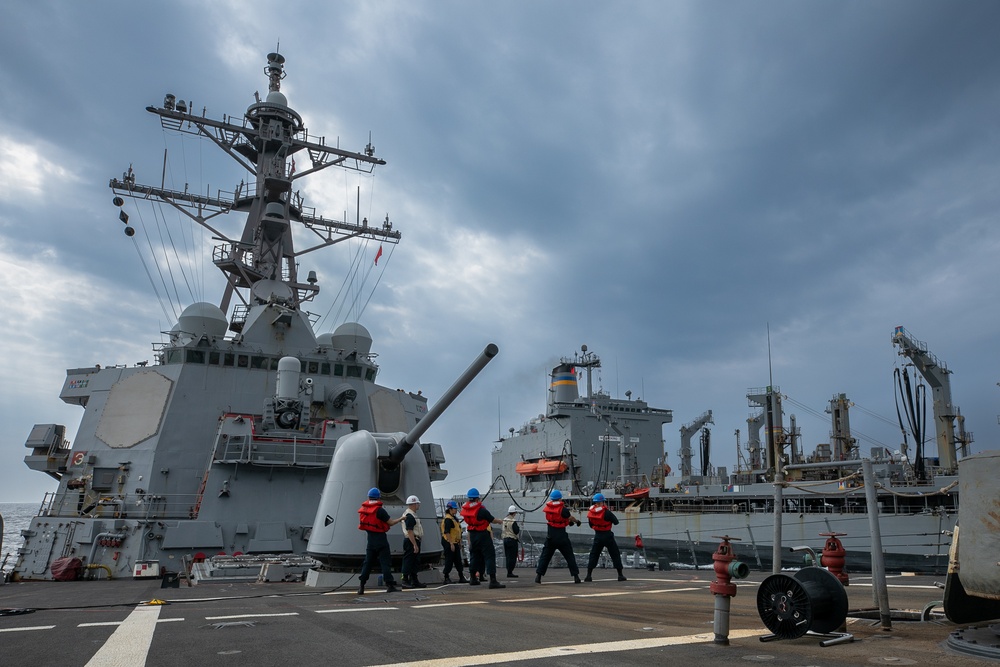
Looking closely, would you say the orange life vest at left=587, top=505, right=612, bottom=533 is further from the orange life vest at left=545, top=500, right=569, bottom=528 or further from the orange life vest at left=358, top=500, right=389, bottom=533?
the orange life vest at left=358, top=500, right=389, bottom=533

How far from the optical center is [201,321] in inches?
731

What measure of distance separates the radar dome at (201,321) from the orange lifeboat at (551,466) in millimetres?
26935

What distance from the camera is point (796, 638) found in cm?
368

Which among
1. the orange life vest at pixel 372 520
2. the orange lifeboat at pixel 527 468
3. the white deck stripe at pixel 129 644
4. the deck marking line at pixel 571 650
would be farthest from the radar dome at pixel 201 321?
the orange lifeboat at pixel 527 468

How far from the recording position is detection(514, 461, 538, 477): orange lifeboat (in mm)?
43594

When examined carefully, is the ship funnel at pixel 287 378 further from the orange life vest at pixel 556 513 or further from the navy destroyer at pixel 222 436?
the orange life vest at pixel 556 513

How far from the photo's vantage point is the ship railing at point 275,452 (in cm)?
1537

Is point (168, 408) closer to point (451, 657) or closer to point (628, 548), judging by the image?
point (451, 657)

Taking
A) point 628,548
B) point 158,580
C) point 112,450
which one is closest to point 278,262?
point 112,450

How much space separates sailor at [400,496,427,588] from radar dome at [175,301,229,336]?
1207cm

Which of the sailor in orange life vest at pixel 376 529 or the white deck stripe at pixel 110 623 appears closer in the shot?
the white deck stripe at pixel 110 623

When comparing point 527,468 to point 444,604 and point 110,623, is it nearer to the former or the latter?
point 444,604

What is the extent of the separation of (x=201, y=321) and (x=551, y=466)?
2782 centimetres

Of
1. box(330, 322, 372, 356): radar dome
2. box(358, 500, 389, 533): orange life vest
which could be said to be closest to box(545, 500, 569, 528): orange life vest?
box(358, 500, 389, 533): orange life vest
